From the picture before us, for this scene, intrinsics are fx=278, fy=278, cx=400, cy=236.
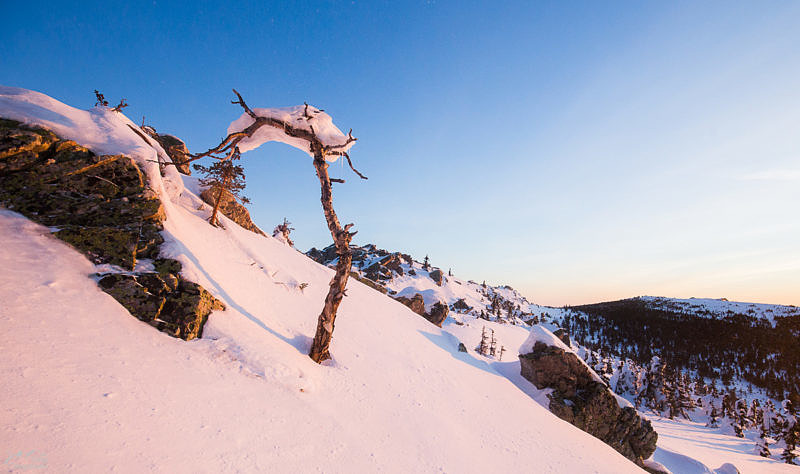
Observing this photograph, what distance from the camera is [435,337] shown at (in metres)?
17.3

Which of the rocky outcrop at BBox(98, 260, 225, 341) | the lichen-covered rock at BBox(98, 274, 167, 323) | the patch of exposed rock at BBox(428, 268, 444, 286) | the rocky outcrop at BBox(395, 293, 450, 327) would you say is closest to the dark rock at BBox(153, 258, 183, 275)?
the rocky outcrop at BBox(98, 260, 225, 341)

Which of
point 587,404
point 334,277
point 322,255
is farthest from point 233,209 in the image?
point 322,255

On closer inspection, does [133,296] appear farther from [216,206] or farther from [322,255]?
[322,255]

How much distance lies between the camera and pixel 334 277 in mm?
7746

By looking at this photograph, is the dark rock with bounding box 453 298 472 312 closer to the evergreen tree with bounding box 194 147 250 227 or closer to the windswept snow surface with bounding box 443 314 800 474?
the windswept snow surface with bounding box 443 314 800 474

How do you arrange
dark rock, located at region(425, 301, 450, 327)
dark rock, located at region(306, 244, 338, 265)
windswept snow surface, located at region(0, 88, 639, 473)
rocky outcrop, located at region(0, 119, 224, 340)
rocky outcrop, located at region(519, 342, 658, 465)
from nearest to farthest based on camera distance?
windswept snow surface, located at region(0, 88, 639, 473) → rocky outcrop, located at region(0, 119, 224, 340) → rocky outcrop, located at region(519, 342, 658, 465) → dark rock, located at region(425, 301, 450, 327) → dark rock, located at region(306, 244, 338, 265)

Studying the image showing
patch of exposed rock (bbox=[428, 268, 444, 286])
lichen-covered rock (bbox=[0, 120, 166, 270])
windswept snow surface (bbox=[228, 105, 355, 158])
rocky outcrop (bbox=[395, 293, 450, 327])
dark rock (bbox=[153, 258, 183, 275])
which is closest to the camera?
lichen-covered rock (bbox=[0, 120, 166, 270])

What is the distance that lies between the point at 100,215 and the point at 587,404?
23.0 metres

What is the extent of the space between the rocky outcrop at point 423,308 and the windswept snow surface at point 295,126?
26.6m

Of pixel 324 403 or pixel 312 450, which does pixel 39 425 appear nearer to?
pixel 312 450

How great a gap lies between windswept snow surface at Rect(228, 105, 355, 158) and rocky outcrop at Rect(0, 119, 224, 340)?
9.55ft

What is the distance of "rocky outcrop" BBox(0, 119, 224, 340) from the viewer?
17.5ft

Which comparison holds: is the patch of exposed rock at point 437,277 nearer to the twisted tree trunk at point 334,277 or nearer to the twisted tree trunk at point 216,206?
the twisted tree trunk at point 216,206

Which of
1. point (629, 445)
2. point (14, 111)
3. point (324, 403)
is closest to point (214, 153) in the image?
point (14, 111)
